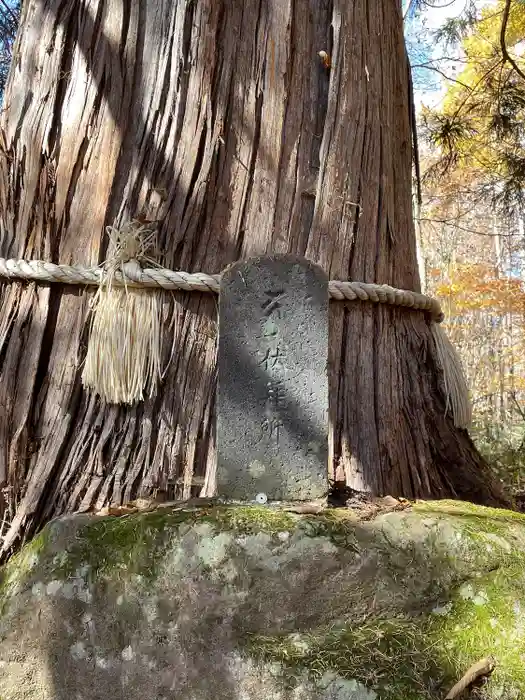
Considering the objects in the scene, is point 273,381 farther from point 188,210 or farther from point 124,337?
point 188,210

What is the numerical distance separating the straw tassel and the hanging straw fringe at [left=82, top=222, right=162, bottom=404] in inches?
32.9

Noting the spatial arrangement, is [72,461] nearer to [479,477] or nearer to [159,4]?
[479,477]

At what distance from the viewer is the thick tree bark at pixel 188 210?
152 centimetres

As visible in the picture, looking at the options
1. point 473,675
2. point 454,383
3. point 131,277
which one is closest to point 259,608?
point 473,675

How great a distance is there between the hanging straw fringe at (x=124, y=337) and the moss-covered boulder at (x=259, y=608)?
398mm

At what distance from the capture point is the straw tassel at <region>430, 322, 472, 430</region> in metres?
1.77

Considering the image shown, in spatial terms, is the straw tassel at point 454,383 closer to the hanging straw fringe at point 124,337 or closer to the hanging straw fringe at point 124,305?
the hanging straw fringe at point 124,305

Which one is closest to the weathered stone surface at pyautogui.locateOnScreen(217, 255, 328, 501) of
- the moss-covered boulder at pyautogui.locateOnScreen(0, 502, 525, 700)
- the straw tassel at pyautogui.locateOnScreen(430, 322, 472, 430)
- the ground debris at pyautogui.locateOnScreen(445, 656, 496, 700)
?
the moss-covered boulder at pyautogui.locateOnScreen(0, 502, 525, 700)

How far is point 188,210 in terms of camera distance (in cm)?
162

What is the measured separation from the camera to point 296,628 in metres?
1.11

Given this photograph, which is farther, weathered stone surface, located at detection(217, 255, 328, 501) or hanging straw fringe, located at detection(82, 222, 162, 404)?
hanging straw fringe, located at detection(82, 222, 162, 404)

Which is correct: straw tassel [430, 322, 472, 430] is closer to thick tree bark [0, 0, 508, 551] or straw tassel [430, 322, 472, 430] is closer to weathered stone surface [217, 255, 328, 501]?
thick tree bark [0, 0, 508, 551]

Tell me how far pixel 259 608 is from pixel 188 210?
3.29 ft

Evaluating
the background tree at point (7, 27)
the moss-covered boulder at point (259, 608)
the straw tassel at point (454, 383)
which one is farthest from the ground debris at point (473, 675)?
the background tree at point (7, 27)
